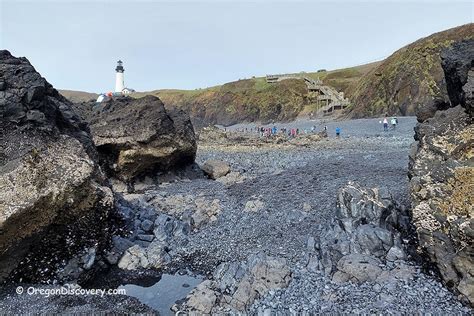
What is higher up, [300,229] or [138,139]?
[138,139]

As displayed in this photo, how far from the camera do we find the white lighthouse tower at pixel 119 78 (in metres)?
64.8

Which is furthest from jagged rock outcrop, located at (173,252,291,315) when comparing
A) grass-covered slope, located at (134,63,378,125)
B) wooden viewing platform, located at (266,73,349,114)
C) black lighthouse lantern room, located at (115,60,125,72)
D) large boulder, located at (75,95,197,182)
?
grass-covered slope, located at (134,63,378,125)

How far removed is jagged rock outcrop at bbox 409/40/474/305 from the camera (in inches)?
314

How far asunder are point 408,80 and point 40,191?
54.3 metres

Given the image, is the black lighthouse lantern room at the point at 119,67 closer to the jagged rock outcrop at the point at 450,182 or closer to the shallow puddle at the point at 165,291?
the shallow puddle at the point at 165,291

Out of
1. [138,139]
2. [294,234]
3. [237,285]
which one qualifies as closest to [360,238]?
[294,234]

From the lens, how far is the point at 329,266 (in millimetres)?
9758

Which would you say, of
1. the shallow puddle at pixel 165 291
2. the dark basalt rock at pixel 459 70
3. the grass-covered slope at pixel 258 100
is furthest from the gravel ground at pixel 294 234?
the grass-covered slope at pixel 258 100

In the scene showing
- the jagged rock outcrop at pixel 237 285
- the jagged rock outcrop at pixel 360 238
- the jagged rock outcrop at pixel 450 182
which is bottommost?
the jagged rock outcrop at pixel 237 285

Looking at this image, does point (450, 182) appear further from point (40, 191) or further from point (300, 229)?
point (40, 191)

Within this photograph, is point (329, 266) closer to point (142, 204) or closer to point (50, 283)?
point (50, 283)

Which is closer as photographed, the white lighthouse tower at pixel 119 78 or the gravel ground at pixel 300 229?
the gravel ground at pixel 300 229

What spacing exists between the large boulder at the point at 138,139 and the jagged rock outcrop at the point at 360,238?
38.3 ft

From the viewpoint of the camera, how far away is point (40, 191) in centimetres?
945
